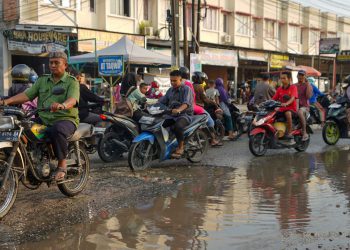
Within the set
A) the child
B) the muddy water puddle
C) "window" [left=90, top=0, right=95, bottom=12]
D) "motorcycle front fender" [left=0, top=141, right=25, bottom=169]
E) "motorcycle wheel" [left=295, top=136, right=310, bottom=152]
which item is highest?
"window" [left=90, top=0, right=95, bottom=12]

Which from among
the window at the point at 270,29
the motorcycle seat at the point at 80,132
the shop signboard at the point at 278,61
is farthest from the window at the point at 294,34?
the motorcycle seat at the point at 80,132

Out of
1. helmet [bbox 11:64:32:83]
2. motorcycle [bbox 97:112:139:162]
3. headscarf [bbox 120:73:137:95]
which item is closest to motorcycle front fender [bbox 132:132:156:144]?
motorcycle [bbox 97:112:139:162]

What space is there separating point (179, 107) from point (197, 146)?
38.3 inches

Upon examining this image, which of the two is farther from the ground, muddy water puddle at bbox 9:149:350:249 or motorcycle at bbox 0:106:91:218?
motorcycle at bbox 0:106:91:218

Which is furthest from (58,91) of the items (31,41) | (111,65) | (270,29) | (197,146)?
(270,29)

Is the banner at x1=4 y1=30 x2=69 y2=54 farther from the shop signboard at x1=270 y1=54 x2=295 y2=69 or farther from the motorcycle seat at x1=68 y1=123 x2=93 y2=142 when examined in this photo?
the shop signboard at x1=270 y1=54 x2=295 y2=69

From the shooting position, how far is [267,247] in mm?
4332

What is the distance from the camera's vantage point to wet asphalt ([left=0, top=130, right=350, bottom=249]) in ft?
14.7

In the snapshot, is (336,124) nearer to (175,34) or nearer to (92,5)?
(175,34)

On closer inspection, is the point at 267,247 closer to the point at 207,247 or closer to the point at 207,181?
the point at 207,247

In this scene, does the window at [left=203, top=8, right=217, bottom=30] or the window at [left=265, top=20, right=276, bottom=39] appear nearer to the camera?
the window at [left=203, top=8, right=217, bottom=30]

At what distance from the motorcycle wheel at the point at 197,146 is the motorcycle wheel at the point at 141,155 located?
0.85 meters

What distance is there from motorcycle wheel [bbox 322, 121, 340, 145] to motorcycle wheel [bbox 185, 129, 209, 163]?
4152mm

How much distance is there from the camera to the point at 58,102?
5738 mm
